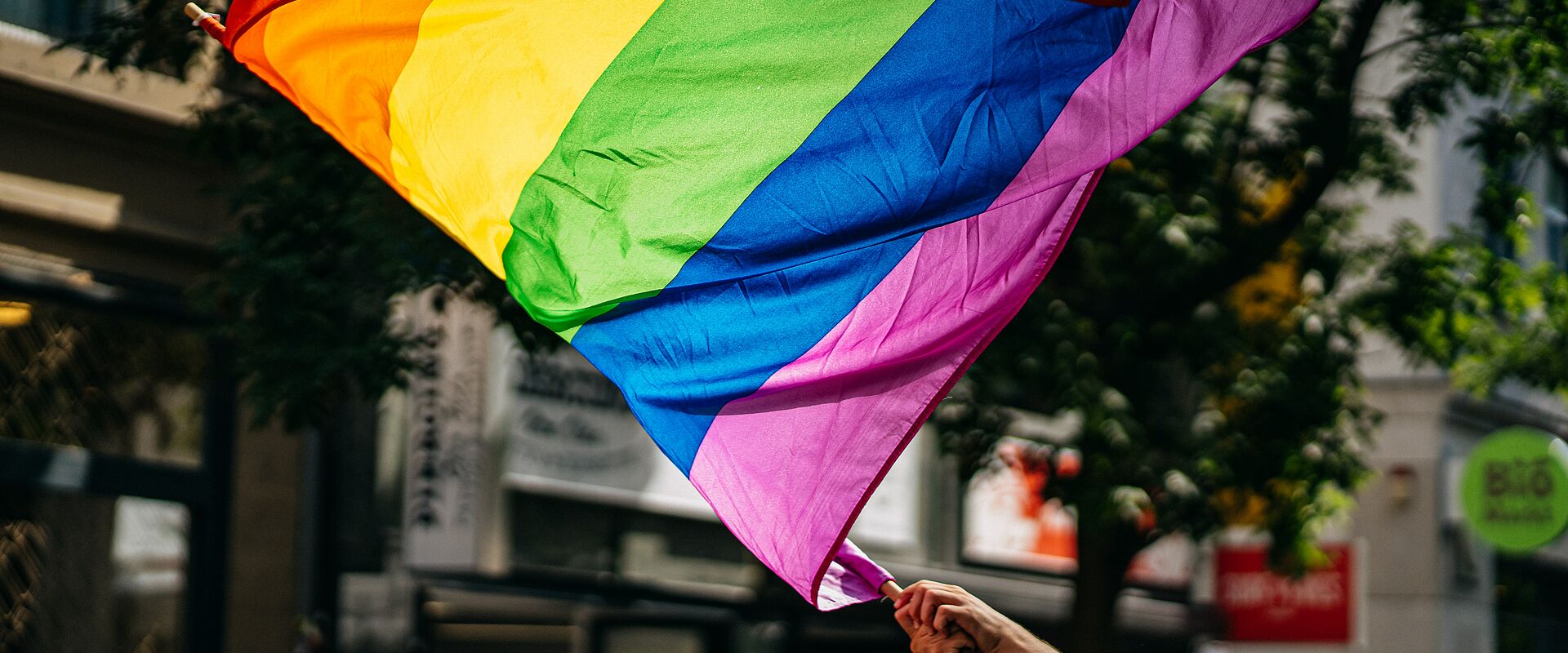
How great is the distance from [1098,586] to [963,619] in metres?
7.77

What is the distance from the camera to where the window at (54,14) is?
9.62 metres

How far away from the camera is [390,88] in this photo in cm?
476

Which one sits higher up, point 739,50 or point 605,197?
point 739,50

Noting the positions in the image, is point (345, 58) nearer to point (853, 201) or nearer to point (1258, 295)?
point (853, 201)

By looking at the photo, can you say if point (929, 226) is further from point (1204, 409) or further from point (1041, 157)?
point (1204, 409)

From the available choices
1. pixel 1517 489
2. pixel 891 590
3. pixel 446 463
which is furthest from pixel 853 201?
pixel 1517 489

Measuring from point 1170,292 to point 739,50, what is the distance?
6645 mm

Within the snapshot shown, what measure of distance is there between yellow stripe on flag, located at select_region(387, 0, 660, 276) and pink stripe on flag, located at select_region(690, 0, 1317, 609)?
837 mm

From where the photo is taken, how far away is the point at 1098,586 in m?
11.1

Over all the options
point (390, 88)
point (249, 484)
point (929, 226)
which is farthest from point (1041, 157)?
point (249, 484)

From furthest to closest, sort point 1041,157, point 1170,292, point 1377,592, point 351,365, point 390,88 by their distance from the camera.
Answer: point 1377,592, point 1170,292, point 351,365, point 390,88, point 1041,157

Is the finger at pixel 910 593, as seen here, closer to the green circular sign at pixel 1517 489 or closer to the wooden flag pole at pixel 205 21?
the wooden flag pole at pixel 205 21

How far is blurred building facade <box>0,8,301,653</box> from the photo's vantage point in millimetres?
9484

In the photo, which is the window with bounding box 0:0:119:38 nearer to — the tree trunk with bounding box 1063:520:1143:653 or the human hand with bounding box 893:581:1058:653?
the tree trunk with bounding box 1063:520:1143:653
